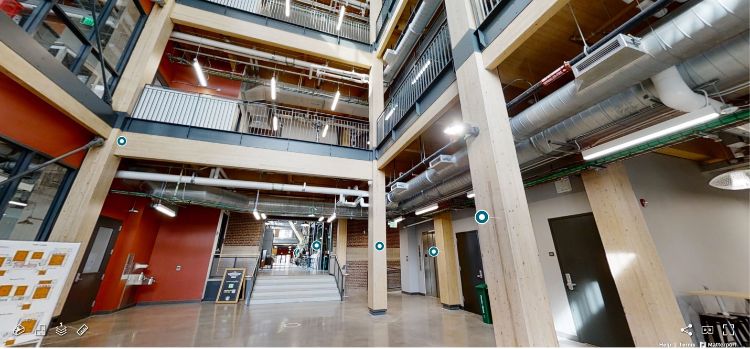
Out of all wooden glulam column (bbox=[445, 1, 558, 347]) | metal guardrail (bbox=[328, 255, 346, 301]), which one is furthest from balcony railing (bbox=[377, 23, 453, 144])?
metal guardrail (bbox=[328, 255, 346, 301])

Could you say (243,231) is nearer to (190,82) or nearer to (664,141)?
(190,82)

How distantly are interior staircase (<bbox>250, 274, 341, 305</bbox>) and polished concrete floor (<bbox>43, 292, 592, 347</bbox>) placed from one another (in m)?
0.67

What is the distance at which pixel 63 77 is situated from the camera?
3.78m

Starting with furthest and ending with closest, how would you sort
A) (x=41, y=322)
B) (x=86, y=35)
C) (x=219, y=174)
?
(x=219, y=174)
(x=86, y=35)
(x=41, y=322)

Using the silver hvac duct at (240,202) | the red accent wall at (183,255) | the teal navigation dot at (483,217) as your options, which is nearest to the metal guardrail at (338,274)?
the silver hvac duct at (240,202)

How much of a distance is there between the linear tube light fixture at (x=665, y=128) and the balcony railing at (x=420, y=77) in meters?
2.32

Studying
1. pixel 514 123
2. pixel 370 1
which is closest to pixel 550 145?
pixel 514 123

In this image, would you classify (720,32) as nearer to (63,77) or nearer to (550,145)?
(550,145)

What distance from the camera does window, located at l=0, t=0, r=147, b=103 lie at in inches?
135

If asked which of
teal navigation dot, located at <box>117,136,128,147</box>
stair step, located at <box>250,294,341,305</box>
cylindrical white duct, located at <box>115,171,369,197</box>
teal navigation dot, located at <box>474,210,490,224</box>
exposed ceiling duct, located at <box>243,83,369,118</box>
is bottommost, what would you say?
stair step, located at <box>250,294,341,305</box>

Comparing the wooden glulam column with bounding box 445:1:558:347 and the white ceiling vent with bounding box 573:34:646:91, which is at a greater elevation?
the white ceiling vent with bounding box 573:34:646:91

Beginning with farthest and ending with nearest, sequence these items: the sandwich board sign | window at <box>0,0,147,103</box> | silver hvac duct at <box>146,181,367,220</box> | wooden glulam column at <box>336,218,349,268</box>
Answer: wooden glulam column at <box>336,218,349,268</box> → the sandwich board sign → silver hvac duct at <box>146,181,367,220</box> → window at <box>0,0,147,103</box>

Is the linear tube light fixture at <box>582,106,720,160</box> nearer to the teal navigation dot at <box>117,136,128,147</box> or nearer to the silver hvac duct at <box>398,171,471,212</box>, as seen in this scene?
the silver hvac duct at <box>398,171,471,212</box>

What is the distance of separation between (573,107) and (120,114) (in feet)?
25.6
